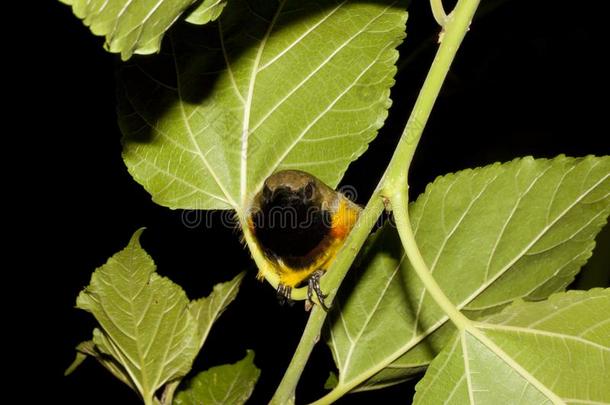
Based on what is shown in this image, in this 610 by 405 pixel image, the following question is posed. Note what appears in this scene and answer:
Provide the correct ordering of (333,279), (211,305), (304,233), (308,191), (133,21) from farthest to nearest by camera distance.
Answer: (304,233) < (308,191) < (211,305) < (333,279) < (133,21)

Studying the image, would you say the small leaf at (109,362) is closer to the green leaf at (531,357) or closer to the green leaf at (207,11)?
the green leaf at (531,357)

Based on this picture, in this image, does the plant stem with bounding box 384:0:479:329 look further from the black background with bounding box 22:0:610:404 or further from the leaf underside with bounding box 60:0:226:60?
the black background with bounding box 22:0:610:404

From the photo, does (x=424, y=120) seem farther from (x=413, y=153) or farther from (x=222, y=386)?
(x=222, y=386)

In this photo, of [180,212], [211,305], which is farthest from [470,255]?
[180,212]

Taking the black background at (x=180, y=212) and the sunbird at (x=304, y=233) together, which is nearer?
the sunbird at (x=304, y=233)

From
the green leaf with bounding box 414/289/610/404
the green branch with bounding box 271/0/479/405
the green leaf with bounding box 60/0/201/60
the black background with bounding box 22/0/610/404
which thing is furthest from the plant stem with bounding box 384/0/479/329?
the black background with bounding box 22/0/610/404

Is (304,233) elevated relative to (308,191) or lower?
lower

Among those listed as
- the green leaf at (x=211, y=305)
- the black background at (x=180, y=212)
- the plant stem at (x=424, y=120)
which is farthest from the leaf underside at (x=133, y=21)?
the black background at (x=180, y=212)
